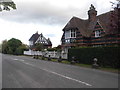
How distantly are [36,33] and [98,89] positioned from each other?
243 feet

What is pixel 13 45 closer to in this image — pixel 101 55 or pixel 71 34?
pixel 71 34

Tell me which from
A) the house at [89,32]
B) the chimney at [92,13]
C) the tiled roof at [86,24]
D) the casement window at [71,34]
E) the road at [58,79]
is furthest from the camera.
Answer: the chimney at [92,13]

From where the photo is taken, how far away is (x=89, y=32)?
35.2m

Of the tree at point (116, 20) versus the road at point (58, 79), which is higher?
the tree at point (116, 20)

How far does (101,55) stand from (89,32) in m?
16.9

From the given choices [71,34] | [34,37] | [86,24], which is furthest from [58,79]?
[34,37]

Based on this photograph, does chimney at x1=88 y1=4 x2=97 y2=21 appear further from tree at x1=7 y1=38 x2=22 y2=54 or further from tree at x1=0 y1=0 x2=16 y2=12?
tree at x1=7 y1=38 x2=22 y2=54

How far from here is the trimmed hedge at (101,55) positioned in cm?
1677

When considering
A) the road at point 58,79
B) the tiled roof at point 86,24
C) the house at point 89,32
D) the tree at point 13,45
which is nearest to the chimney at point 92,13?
the house at point 89,32

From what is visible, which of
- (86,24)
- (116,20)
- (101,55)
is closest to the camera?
(116,20)

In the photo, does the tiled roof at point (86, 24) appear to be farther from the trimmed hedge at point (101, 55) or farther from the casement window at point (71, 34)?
→ the trimmed hedge at point (101, 55)

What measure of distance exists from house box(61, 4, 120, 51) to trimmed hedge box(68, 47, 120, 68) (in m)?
8.50

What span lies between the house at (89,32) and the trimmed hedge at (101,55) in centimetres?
850

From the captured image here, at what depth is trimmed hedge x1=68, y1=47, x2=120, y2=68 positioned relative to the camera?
55.0 feet
